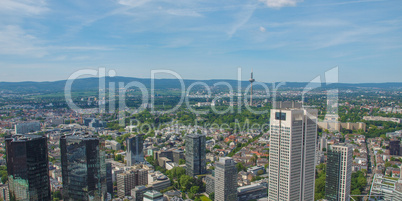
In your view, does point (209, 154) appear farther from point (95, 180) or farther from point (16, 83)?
point (16, 83)

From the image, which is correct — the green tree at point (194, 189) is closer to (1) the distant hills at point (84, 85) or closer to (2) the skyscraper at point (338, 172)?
(2) the skyscraper at point (338, 172)

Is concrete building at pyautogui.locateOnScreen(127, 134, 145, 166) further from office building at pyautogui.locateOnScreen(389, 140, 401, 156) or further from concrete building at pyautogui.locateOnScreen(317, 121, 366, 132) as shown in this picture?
concrete building at pyautogui.locateOnScreen(317, 121, 366, 132)

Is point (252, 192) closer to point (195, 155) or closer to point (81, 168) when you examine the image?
point (195, 155)

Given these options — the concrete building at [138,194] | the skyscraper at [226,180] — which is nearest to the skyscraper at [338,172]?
the skyscraper at [226,180]

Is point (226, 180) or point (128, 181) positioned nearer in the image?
point (226, 180)

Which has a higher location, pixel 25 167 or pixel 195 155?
pixel 25 167

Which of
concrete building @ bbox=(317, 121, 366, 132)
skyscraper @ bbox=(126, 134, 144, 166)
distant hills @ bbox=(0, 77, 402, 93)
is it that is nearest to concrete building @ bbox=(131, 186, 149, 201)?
skyscraper @ bbox=(126, 134, 144, 166)

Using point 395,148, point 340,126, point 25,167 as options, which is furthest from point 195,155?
point 340,126
